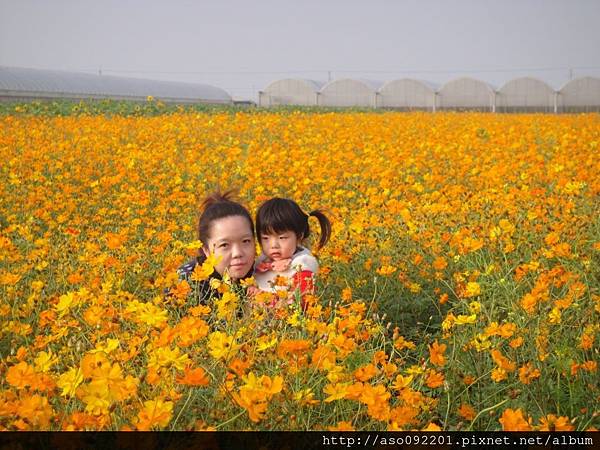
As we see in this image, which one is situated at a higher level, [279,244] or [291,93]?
[291,93]

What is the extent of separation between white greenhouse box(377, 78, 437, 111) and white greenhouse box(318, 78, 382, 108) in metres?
0.44

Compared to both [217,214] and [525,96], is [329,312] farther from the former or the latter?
[525,96]

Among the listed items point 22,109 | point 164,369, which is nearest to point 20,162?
point 164,369

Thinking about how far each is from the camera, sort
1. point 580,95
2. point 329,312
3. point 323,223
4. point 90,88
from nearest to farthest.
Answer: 1. point 329,312
2. point 323,223
3. point 90,88
4. point 580,95

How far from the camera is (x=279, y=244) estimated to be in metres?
3.23

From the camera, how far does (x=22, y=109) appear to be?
1461cm

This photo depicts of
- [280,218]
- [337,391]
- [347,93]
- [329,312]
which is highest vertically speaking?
[347,93]

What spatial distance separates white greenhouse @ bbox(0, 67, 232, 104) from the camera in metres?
22.2

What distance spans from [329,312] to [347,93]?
87.5ft

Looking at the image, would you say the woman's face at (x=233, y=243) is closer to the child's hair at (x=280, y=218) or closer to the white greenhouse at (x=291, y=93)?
the child's hair at (x=280, y=218)

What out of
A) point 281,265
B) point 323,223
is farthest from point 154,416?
point 323,223

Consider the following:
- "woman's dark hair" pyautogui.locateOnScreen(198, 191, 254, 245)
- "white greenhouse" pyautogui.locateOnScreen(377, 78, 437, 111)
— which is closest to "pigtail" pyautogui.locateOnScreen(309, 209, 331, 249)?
"woman's dark hair" pyautogui.locateOnScreen(198, 191, 254, 245)

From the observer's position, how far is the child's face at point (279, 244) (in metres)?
3.23

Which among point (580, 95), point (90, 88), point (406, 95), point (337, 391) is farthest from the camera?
point (406, 95)
